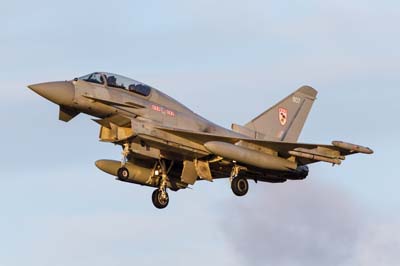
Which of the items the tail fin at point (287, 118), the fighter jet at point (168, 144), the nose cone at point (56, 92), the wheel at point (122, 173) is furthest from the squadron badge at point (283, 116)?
the nose cone at point (56, 92)

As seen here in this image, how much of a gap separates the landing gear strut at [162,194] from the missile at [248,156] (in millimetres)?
3306

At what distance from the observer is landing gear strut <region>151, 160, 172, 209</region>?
44812 millimetres

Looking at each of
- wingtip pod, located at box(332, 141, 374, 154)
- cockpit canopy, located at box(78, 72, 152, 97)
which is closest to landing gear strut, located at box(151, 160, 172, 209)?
cockpit canopy, located at box(78, 72, 152, 97)

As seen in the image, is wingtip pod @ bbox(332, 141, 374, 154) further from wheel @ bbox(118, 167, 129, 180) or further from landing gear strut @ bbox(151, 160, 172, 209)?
wheel @ bbox(118, 167, 129, 180)

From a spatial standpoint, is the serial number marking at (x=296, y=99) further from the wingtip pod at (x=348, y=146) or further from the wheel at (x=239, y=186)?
the wingtip pod at (x=348, y=146)

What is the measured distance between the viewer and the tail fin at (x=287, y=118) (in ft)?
151

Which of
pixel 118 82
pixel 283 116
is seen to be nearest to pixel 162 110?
pixel 118 82

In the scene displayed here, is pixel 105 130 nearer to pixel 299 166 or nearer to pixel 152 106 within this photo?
pixel 152 106

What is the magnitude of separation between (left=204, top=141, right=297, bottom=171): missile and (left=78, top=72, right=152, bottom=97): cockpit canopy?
2.73m

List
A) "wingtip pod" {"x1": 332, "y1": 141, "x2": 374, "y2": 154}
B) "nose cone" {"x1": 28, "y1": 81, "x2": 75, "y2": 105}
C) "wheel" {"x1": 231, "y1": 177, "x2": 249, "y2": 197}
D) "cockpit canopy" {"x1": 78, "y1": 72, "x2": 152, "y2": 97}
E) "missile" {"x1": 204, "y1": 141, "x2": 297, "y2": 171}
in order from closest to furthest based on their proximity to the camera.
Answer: "nose cone" {"x1": 28, "y1": 81, "x2": 75, "y2": 105} → "missile" {"x1": 204, "y1": 141, "x2": 297, "y2": 171} → "cockpit canopy" {"x1": 78, "y1": 72, "x2": 152, "y2": 97} → "wingtip pod" {"x1": 332, "y1": 141, "x2": 374, "y2": 154} → "wheel" {"x1": 231, "y1": 177, "x2": 249, "y2": 197}

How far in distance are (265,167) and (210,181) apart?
6.15 ft

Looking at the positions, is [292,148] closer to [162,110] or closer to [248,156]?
[248,156]

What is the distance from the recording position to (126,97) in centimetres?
4231

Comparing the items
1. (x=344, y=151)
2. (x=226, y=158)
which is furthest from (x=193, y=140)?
(x=344, y=151)
